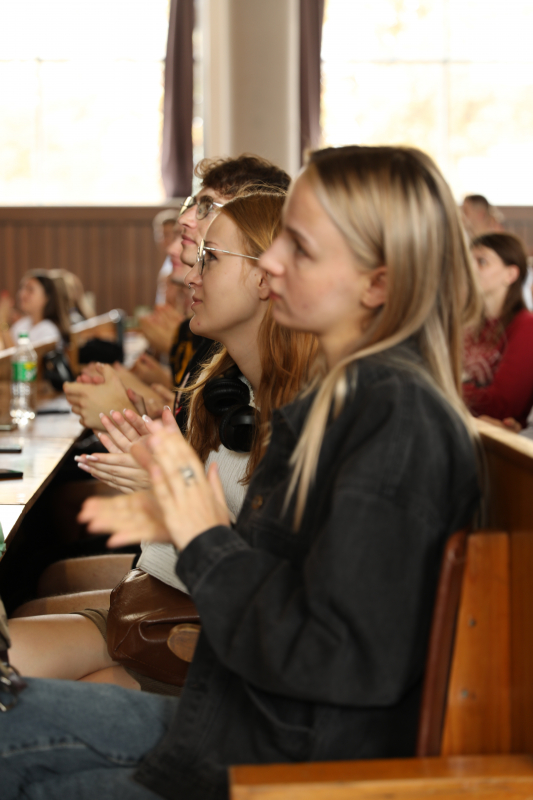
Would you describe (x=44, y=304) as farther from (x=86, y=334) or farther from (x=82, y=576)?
(x=82, y=576)

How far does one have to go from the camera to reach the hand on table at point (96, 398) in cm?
231

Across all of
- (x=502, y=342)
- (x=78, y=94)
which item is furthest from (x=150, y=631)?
(x=78, y=94)

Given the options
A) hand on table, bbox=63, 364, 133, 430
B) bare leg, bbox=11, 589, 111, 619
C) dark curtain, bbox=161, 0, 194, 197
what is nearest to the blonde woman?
bare leg, bbox=11, 589, 111, 619

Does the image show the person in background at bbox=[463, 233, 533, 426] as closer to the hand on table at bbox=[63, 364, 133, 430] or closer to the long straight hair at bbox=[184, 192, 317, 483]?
the hand on table at bbox=[63, 364, 133, 430]

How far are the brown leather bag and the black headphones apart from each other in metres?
0.30

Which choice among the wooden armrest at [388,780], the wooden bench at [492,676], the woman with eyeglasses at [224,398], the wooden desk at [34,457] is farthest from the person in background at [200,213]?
the wooden armrest at [388,780]

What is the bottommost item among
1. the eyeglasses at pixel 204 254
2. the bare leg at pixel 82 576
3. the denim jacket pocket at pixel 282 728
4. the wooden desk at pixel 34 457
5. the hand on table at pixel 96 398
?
the bare leg at pixel 82 576

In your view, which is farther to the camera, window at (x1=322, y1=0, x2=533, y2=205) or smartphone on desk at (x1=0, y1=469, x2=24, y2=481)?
window at (x1=322, y1=0, x2=533, y2=205)

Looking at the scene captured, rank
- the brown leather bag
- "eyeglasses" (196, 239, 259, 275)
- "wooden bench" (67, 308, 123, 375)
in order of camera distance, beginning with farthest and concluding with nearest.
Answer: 1. "wooden bench" (67, 308, 123, 375)
2. "eyeglasses" (196, 239, 259, 275)
3. the brown leather bag

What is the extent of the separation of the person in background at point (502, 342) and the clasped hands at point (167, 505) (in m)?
2.26

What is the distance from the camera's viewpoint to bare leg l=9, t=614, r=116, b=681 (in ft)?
4.69

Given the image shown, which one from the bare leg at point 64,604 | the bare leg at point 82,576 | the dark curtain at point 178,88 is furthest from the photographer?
the dark curtain at point 178,88

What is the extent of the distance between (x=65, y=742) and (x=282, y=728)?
0.32 metres

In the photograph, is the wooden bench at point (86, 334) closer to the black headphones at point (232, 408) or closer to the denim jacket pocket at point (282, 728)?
the black headphones at point (232, 408)
